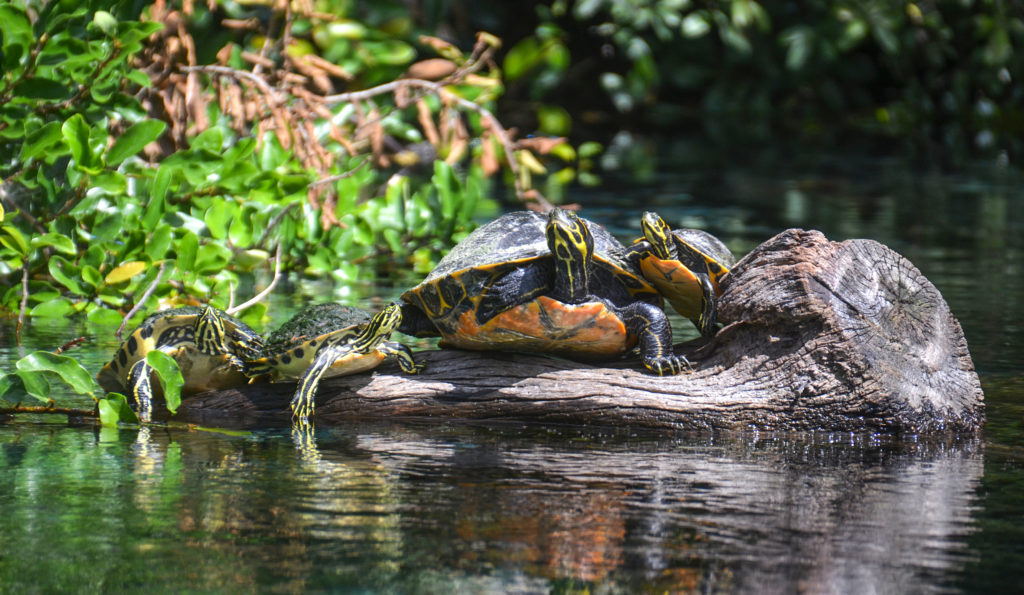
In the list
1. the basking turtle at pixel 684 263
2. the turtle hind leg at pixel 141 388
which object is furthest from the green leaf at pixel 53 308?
the basking turtle at pixel 684 263

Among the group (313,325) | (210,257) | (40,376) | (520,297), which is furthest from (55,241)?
(520,297)

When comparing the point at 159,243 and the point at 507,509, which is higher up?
the point at 159,243

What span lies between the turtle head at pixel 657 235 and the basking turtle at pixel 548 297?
19cm

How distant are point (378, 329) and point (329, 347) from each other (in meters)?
0.19

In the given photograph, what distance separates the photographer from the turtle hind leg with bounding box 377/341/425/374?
4.21m

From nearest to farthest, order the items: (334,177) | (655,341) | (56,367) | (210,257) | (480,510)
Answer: (480,510) → (56,367) → (655,341) → (210,257) → (334,177)

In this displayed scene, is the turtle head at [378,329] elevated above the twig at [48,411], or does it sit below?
above

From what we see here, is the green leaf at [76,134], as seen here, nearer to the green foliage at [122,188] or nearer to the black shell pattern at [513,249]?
the green foliage at [122,188]

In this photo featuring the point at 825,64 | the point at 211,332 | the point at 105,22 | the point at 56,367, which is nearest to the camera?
the point at 56,367

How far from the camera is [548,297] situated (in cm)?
407

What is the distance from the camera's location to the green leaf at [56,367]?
12.0ft

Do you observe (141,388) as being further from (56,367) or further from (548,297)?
(548,297)

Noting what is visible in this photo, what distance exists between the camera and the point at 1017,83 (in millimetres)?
18234

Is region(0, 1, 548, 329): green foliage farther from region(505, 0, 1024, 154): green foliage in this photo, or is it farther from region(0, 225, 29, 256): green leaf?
region(505, 0, 1024, 154): green foliage
